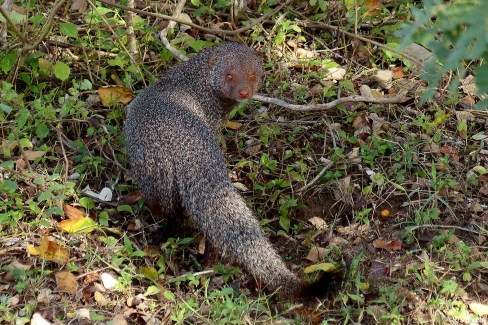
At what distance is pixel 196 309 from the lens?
2.58 m

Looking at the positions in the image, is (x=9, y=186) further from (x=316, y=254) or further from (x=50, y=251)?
(x=316, y=254)

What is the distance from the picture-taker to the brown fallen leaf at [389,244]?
9.55 feet

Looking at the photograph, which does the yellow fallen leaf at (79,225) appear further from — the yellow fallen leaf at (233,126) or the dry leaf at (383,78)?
the dry leaf at (383,78)

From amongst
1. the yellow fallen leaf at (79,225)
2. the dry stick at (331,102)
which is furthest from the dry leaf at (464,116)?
the yellow fallen leaf at (79,225)

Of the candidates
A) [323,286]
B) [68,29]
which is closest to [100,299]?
[323,286]

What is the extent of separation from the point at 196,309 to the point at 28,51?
1781mm

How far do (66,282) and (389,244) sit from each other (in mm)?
1367

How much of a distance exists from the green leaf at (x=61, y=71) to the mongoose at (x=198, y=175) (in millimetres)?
543

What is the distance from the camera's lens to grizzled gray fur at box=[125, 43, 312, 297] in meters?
2.59

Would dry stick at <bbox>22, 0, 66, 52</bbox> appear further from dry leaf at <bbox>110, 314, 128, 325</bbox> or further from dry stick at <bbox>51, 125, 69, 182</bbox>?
dry leaf at <bbox>110, 314, 128, 325</bbox>

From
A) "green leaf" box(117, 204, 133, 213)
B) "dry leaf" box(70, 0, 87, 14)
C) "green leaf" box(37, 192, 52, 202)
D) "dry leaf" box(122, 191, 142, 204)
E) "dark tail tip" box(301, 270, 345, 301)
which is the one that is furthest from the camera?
"dry leaf" box(70, 0, 87, 14)

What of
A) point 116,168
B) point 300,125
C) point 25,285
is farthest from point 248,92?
point 25,285

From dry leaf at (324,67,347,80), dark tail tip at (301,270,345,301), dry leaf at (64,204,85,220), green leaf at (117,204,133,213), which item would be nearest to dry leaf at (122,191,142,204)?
green leaf at (117,204,133,213)

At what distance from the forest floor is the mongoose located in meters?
0.16
